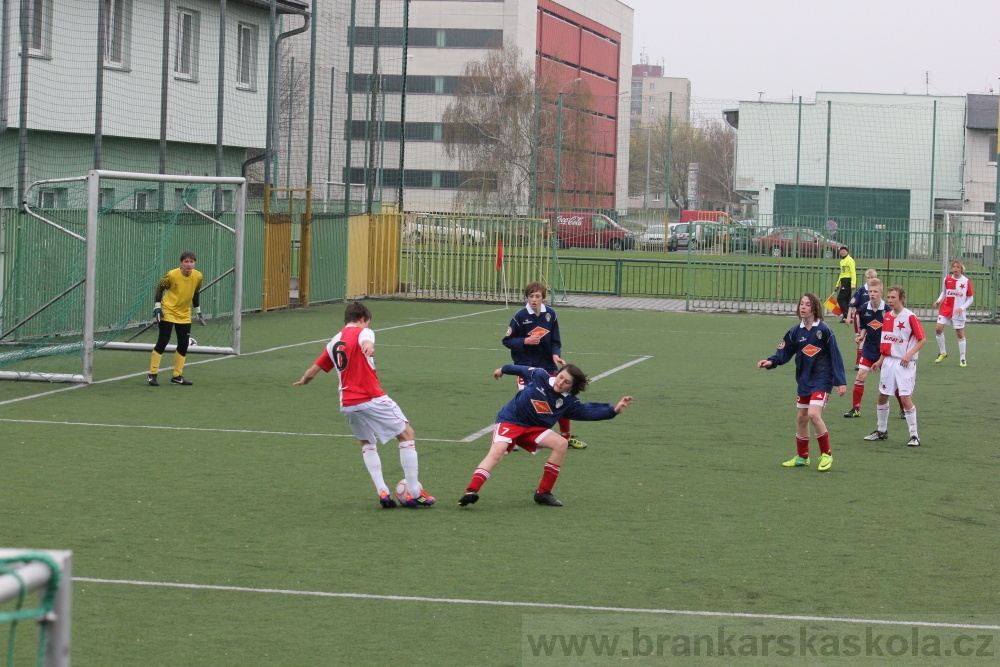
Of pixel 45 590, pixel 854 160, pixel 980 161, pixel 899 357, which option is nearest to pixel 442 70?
pixel 854 160

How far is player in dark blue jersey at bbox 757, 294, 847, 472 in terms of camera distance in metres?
12.0

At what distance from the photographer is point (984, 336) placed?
29.8 meters

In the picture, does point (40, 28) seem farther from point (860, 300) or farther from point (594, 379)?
point (860, 300)

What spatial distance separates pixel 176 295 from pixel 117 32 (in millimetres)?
11545

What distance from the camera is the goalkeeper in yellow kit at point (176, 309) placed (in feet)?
56.2

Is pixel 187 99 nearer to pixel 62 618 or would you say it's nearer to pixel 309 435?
pixel 309 435

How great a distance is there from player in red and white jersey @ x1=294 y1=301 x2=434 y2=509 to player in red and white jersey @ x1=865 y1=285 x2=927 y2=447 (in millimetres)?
5999

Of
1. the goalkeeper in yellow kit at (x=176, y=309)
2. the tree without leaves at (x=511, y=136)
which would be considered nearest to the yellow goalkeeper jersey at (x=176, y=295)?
the goalkeeper in yellow kit at (x=176, y=309)

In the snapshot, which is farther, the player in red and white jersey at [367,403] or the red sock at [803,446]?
the red sock at [803,446]

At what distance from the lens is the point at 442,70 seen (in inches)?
2729

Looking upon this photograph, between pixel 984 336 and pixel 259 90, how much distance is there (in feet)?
59.2

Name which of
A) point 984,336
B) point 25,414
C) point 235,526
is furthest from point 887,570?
point 984,336

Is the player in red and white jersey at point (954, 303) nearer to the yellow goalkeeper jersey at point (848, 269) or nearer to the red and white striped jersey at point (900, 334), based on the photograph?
the yellow goalkeeper jersey at point (848, 269)

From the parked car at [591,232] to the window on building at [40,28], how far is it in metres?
19.3
